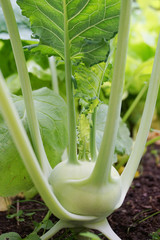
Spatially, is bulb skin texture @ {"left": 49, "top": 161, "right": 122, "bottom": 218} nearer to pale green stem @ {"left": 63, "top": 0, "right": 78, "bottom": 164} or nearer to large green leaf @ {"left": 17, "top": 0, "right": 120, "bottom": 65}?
pale green stem @ {"left": 63, "top": 0, "right": 78, "bottom": 164}

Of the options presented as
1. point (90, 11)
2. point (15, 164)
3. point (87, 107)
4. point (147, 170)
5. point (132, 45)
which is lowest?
point (147, 170)

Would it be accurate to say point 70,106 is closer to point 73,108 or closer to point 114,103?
point 73,108

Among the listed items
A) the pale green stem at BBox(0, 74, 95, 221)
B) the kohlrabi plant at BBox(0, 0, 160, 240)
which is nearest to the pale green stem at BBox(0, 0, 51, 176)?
the kohlrabi plant at BBox(0, 0, 160, 240)

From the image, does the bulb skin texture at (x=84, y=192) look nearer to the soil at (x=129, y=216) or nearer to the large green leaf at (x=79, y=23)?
the soil at (x=129, y=216)

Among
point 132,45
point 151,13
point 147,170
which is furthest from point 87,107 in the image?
point 151,13

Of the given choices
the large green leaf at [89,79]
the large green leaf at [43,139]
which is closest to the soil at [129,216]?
the large green leaf at [43,139]

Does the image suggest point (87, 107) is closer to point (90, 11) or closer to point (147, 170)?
point (90, 11)
